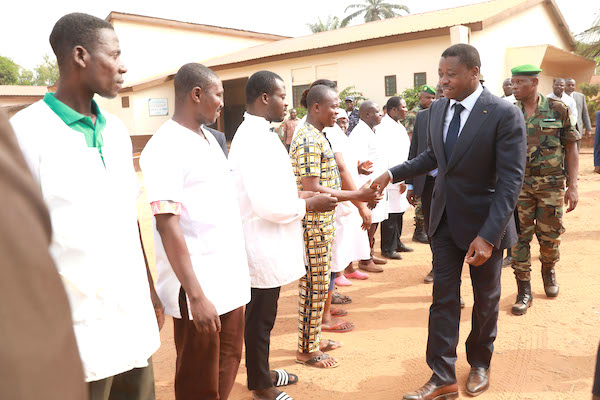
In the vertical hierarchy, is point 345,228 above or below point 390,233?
above

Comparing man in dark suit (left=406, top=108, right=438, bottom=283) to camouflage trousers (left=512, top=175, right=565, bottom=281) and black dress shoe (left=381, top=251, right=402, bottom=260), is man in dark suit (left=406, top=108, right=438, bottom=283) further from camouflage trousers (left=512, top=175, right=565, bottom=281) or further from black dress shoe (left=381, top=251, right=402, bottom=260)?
black dress shoe (left=381, top=251, right=402, bottom=260)

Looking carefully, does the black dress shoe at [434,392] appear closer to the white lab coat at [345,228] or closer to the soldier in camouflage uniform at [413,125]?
the white lab coat at [345,228]

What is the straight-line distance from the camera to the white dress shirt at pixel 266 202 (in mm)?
3205

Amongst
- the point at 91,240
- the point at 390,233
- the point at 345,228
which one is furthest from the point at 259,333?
the point at 390,233

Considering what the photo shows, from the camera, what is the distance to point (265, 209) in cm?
321

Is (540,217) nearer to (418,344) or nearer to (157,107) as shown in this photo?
(418,344)

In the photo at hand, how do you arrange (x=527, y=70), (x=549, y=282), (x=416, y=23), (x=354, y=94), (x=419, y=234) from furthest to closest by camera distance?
(x=416, y=23) < (x=354, y=94) < (x=419, y=234) < (x=549, y=282) < (x=527, y=70)

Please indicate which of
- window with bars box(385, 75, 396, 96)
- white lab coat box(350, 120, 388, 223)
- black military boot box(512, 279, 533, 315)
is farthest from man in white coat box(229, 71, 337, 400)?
window with bars box(385, 75, 396, 96)

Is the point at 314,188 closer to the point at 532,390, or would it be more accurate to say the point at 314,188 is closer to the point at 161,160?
the point at 161,160

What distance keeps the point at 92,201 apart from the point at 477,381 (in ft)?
9.98

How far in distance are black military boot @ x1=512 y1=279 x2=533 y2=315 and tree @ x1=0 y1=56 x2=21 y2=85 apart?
57.3m

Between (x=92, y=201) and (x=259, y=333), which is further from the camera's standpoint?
(x=259, y=333)

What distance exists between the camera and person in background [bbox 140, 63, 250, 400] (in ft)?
8.11

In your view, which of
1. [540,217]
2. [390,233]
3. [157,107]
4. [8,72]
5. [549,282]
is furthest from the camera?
[8,72]
